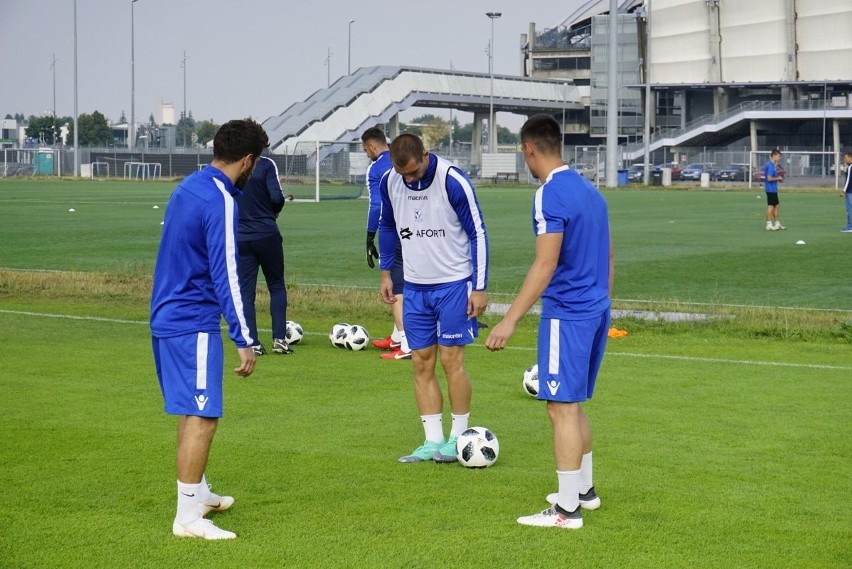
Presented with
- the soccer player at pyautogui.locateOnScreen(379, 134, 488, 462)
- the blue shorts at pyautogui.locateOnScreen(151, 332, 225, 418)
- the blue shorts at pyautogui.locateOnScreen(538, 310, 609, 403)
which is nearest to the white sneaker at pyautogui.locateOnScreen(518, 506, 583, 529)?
the blue shorts at pyautogui.locateOnScreen(538, 310, 609, 403)

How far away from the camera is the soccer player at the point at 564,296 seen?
595 cm

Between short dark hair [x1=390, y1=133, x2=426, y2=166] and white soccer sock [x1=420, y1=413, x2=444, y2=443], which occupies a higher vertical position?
short dark hair [x1=390, y1=133, x2=426, y2=166]

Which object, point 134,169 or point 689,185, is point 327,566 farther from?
point 134,169

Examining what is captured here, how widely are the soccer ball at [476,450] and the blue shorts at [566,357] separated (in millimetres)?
1387

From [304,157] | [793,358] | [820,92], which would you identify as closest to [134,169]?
[304,157]

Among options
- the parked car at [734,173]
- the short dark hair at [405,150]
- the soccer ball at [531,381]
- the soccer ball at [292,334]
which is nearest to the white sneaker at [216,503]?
the short dark hair at [405,150]

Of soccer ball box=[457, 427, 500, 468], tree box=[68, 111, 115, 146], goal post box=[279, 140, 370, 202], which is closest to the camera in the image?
soccer ball box=[457, 427, 500, 468]

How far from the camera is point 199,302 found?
5824 millimetres

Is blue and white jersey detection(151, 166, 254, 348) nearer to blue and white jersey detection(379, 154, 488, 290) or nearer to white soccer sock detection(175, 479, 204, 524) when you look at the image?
white soccer sock detection(175, 479, 204, 524)

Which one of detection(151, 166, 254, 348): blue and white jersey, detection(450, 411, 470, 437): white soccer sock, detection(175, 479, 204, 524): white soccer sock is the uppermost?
detection(151, 166, 254, 348): blue and white jersey

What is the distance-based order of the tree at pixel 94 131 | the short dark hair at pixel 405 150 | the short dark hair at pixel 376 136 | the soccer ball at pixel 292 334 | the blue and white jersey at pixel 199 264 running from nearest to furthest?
the blue and white jersey at pixel 199 264 < the short dark hair at pixel 405 150 < the short dark hair at pixel 376 136 < the soccer ball at pixel 292 334 < the tree at pixel 94 131

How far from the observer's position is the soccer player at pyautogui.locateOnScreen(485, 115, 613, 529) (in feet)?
19.5

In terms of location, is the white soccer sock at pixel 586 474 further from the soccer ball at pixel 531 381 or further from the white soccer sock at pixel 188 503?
the soccer ball at pixel 531 381

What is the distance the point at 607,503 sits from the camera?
6578 millimetres
